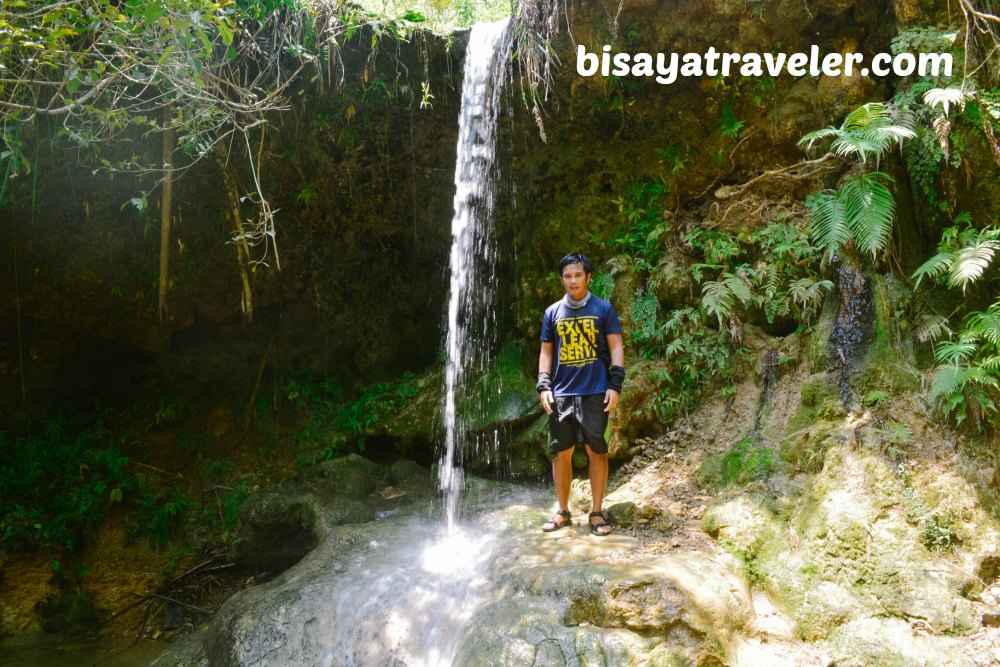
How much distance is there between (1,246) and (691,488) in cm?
736

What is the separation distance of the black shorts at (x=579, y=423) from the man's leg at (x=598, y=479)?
6cm

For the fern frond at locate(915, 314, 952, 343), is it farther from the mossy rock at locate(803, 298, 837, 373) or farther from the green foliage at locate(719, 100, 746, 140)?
the green foliage at locate(719, 100, 746, 140)

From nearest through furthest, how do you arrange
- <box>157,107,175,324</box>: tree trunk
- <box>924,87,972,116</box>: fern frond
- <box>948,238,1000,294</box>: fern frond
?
<box>948,238,1000,294</box>: fern frond, <box>924,87,972,116</box>: fern frond, <box>157,107,175,324</box>: tree trunk

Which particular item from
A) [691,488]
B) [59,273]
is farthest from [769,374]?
[59,273]

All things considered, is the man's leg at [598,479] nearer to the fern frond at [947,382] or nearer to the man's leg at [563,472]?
the man's leg at [563,472]

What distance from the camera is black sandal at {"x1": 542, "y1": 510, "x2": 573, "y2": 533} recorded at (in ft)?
15.1

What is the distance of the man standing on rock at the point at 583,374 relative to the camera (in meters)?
4.38

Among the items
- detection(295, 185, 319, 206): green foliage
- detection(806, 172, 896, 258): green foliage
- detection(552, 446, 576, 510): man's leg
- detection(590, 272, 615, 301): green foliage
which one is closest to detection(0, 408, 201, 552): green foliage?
detection(295, 185, 319, 206): green foliage

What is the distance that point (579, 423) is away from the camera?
4422 millimetres

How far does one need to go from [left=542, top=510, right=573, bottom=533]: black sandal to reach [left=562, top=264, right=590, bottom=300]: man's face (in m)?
1.64

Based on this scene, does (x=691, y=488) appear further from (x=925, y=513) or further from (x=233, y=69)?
(x=233, y=69)

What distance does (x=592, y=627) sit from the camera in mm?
3318

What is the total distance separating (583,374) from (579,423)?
0.35 metres

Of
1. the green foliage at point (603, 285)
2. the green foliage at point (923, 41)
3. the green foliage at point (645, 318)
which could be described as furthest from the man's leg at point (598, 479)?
→ the green foliage at point (923, 41)
